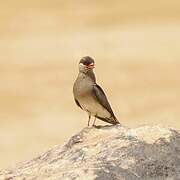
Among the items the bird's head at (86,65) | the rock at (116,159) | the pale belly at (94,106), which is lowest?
the rock at (116,159)

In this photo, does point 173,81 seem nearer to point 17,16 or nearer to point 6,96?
point 6,96

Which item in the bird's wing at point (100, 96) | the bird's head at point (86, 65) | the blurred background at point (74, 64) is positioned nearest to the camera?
the bird's head at point (86, 65)

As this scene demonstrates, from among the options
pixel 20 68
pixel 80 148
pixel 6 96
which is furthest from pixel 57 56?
pixel 80 148

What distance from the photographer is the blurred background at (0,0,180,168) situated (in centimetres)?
1697

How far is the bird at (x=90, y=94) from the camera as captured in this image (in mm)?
6119

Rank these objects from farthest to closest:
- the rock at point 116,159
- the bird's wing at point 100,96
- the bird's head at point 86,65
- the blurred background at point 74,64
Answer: the blurred background at point 74,64 < the bird's wing at point 100,96 < the bird's head at point 86,65 < the rock at point 116,159

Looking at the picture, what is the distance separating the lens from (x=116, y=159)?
11.8 feet

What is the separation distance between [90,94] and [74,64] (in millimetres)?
15274

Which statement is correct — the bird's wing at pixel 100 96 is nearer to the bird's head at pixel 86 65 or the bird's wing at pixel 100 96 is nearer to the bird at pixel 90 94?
the bird at pixel 90 94

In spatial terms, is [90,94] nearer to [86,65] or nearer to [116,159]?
[86,65]

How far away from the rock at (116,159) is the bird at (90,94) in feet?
6.66

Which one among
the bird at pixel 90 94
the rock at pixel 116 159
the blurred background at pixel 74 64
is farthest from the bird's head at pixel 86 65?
the blurred background at pixel 74 64

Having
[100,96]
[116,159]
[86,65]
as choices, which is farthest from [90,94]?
[116,159]

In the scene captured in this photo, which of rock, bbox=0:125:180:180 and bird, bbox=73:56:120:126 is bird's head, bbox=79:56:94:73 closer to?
bird, bbox=73:56:120:126
